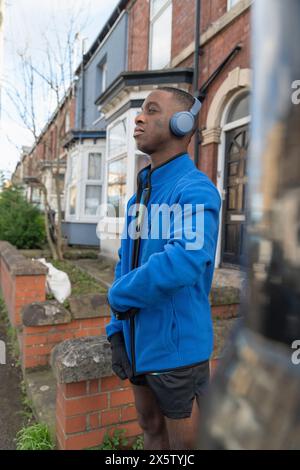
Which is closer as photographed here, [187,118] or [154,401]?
[187,118]

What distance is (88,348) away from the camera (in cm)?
194

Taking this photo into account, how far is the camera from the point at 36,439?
7.25 feet

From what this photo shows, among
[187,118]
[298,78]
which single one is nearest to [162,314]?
[187,118]

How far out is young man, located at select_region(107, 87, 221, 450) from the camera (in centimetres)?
115

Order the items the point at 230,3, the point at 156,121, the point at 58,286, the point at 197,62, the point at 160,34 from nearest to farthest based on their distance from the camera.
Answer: the point at 156,121
the point at 58,286
the point at 230,3
the point at 197,62
the point at 160,34

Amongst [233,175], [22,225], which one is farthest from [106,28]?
[233,175]

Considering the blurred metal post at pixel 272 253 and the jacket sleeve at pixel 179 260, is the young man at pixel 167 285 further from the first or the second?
the blurred metal post at pixel 272 253

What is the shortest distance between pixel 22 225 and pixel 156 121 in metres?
7.76

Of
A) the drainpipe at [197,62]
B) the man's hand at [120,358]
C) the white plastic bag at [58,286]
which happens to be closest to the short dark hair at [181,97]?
the man's hand at [120,358]

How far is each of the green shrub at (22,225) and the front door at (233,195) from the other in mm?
4811

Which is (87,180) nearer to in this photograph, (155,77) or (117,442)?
(155,77)

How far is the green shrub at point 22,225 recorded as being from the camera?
8.32 m

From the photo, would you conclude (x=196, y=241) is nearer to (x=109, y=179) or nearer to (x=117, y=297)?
(x=117, y=297)
